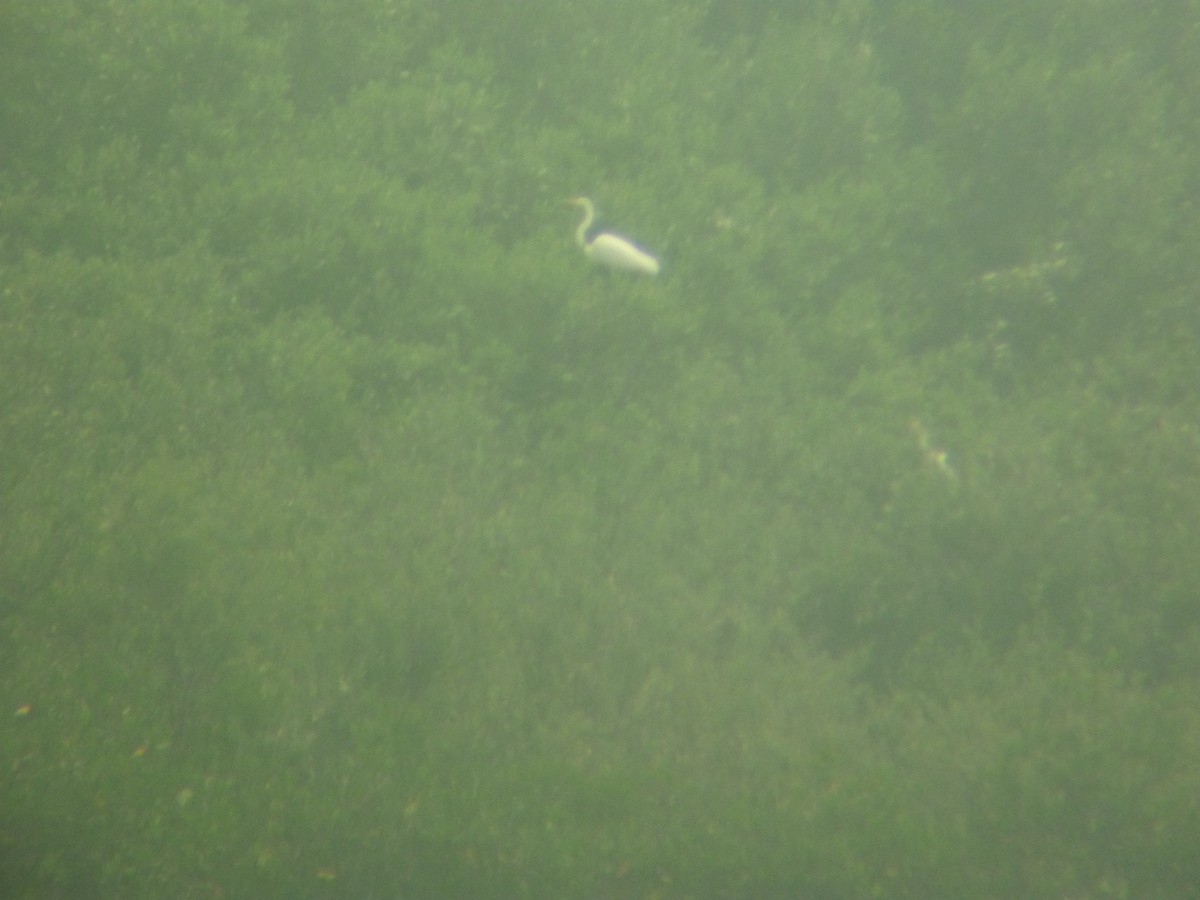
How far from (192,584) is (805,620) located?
520cm

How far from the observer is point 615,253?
11.5m

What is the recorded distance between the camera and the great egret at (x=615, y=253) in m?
11.5

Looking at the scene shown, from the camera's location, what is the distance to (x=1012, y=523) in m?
10.2

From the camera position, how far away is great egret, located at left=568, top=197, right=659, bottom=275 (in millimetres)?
11547

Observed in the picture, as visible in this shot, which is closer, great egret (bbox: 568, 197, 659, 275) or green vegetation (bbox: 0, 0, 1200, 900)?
green vegetation (bbox: 0, 0, 1200, 900)

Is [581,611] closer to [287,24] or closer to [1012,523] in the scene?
[1012,523]

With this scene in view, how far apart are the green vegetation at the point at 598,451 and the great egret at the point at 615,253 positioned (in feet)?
0.69

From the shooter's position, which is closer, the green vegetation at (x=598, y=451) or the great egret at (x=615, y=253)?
the green vegetation at (x=598, y=451)

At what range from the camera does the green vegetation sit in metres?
7.82

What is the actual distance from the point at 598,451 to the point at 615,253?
2.25 metres

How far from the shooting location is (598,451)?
1062cm

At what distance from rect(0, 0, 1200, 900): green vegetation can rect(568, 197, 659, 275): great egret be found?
211 millimetres

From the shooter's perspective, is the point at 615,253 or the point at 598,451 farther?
the point at 615,253

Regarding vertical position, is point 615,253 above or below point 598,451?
above
